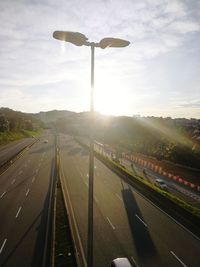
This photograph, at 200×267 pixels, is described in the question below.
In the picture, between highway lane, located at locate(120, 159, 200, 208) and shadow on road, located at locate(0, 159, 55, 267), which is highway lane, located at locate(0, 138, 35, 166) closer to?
highway lane, located at locate(120, 159, 200, 208)

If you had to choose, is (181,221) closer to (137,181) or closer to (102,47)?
(137,181)

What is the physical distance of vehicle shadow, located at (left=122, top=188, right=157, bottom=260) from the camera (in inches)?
871

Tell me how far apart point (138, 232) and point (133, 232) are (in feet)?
1.45

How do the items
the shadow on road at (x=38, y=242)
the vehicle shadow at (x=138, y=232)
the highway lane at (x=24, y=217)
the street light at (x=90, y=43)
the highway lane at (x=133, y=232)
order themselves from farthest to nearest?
the vehicle shadow at (x=138, y=232) → the highway lane at (x=24, y=217) → the highway lane at (x=133, y=232) → the shadow on road at (x=38, y=242) → the street light at (x=90, y=43)

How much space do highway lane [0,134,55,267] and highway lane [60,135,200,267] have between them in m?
3.58

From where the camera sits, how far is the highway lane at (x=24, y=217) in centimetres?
2158

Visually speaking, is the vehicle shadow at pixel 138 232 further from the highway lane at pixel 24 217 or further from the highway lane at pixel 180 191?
the highway lane at pixel 180 191

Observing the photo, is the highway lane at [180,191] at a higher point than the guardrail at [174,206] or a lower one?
lower

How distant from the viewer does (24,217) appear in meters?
29.9

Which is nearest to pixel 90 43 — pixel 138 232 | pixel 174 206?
pixel 138 232

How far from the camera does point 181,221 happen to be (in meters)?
28.4

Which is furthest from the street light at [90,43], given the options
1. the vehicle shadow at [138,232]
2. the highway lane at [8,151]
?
the highway lane at [8,151]

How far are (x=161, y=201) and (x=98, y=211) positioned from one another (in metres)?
7.43

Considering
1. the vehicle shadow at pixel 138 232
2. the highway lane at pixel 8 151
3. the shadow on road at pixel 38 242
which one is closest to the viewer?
the shadow on road at pixel 38 242
